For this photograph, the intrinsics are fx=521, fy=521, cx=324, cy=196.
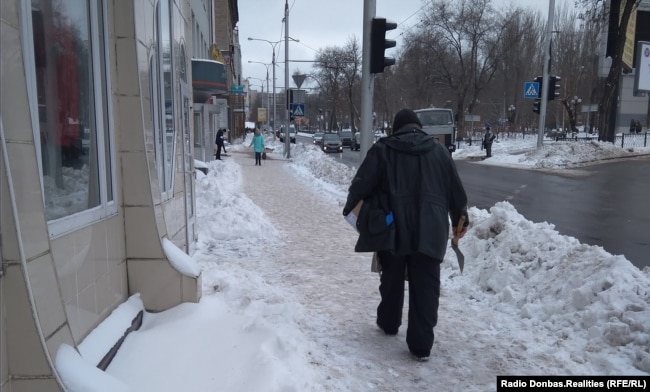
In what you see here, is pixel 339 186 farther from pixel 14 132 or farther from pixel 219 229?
pixel 14 132

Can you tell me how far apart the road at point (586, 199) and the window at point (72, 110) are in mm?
6722

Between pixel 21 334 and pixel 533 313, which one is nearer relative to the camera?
pixel 21 334

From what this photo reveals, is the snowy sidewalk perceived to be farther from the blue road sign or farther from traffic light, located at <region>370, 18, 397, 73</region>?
the blue road sign

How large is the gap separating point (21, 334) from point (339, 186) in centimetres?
1290

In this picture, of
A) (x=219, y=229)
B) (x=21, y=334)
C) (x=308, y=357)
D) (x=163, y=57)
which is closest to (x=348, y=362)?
(x=308, y=357)

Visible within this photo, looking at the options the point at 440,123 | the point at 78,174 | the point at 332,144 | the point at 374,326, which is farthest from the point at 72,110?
the point at 332,144

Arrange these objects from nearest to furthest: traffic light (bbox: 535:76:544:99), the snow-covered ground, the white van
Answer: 1. the snow-covered ground
2. the white van
3. traffic light (bbox: 535:76:544:99)

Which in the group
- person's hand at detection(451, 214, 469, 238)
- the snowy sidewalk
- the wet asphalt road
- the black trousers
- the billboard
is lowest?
the wet asphalt road

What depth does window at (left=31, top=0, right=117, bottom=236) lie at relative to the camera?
2.90 meters

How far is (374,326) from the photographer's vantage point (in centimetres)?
465

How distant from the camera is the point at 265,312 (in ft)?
15.0

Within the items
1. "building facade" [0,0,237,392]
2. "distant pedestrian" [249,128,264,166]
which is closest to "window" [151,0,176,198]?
"building facade" [0,0,237,392]

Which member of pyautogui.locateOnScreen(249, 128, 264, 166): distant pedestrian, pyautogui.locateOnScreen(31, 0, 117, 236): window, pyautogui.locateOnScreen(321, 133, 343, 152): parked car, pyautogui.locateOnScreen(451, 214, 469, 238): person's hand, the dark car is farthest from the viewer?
the dark car

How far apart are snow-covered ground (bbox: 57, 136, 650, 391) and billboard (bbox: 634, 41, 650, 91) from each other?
26074 millimetres
